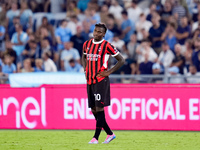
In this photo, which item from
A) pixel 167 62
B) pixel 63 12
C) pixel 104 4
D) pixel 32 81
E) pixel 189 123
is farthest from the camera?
pixel 63 12

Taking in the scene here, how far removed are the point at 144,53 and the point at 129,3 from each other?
2.75 meters

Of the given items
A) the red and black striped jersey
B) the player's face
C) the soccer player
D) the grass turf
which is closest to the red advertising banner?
the grass turf

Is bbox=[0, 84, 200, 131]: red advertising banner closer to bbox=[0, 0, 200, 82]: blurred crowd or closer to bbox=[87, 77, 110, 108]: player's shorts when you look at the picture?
bbox=[0, 0, 200, 82]: blurred crowd

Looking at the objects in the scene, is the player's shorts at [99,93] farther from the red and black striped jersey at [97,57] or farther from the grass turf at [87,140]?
the grass turf at [87,140]

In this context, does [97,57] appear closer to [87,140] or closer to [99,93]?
[99,93]

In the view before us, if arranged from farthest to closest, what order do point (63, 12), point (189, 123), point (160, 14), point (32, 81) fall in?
point (63, 12), point (160, 14), point (32, 81), point (189, 123)

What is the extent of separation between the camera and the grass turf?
755cm

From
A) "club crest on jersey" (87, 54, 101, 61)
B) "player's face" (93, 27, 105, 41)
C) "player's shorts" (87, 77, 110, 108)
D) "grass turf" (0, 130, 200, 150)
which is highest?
"player's face" (93, 27, 105, 41)

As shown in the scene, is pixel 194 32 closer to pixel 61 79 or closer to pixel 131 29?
pixel 131 29

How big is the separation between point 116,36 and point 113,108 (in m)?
4.58

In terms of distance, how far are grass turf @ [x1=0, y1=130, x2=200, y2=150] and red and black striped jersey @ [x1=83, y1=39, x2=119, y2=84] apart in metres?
1.19

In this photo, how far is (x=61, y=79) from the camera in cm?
1261

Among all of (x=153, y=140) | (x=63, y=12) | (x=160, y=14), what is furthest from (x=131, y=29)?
(x=153, y=140)

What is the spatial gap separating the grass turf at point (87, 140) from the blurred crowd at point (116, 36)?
378cm
